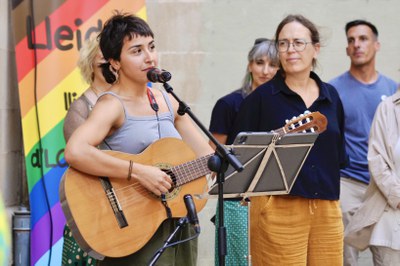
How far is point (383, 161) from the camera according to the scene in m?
4.62

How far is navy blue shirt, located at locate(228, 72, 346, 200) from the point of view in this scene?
370 cm

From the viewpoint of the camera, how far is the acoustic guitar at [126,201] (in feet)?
10.4

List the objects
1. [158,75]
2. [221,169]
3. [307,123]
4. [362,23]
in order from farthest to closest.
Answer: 1. [362,23]
2. [307,123]
3. [158,75]
4. [221,169]

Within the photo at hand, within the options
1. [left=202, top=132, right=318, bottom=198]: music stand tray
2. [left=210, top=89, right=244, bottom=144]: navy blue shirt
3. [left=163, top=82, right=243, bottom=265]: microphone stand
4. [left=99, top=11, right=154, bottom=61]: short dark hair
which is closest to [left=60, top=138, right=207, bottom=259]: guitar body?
[left=202, top=132, right=318, bottom=198]: music stand tray

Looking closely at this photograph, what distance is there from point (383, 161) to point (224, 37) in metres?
1.89

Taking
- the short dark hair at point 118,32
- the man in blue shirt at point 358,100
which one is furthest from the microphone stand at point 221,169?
the man in blue shirt at point 358,100

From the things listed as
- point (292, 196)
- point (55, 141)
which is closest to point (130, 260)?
point (292, 196)

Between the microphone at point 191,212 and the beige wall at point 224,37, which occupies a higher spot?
the beige wall at point 224,37

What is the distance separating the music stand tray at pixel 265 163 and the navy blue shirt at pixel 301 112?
0.87 ft

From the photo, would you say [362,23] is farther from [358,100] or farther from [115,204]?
[115,204]

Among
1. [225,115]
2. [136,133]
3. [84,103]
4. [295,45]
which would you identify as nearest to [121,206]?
[136,133]

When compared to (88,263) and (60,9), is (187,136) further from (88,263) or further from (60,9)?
(60,9)

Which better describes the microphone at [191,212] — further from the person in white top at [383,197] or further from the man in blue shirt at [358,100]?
the man in blue shirt at [358,100]

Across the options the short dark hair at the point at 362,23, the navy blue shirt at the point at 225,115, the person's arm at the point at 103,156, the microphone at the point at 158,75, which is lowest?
the person's arm at the point at 103,156
